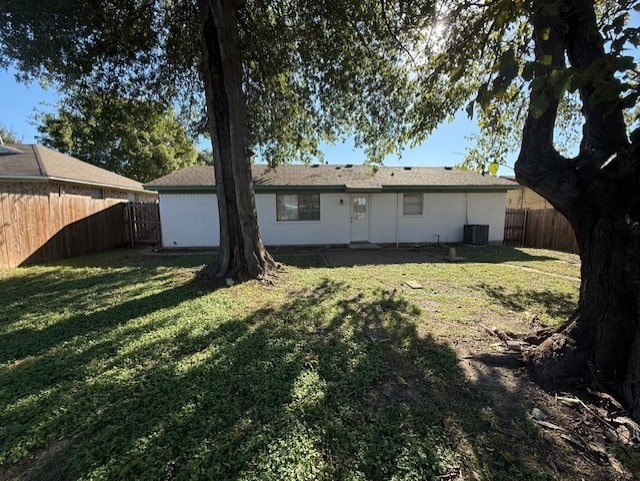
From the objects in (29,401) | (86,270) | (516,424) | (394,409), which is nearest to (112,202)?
(86,270)

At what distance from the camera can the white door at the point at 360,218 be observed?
12.5 metres

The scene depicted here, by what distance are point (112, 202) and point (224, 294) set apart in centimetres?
954

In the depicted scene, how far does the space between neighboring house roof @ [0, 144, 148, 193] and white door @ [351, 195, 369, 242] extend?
10.4m

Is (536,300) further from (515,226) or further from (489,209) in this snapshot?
(515,226)

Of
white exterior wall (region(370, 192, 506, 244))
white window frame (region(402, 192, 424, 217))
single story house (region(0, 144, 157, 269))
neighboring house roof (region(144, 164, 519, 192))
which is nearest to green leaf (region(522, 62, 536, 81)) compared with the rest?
neighboring house roof (region(144, 164, 519, 192))

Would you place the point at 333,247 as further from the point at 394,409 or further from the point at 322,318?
the point at 394,409

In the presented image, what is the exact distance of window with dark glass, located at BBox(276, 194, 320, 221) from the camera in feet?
39.0

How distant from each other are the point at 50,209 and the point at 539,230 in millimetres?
18489

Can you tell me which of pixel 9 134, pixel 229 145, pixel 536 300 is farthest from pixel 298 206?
pixel 9 134

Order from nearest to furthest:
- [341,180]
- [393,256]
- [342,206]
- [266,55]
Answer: [266,55], [393,256], [342,206], [341,180]

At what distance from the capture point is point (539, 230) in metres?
13.0

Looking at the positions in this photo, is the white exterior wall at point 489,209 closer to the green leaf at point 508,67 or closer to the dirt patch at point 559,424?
the dirt patch at point 559,424

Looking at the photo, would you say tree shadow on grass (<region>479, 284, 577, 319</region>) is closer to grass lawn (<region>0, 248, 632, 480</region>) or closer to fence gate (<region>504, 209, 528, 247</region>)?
grass lawn (<region>0, 248, 632, 480</region>)

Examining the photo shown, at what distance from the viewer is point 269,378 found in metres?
3.04
